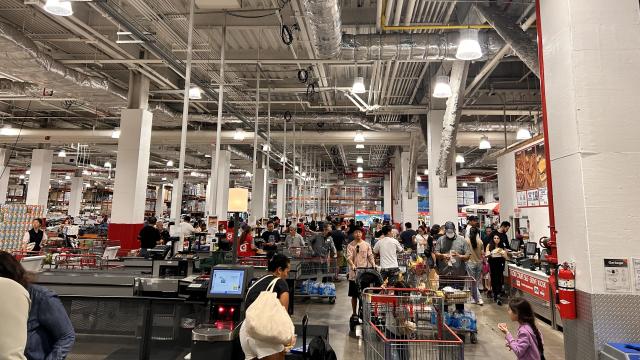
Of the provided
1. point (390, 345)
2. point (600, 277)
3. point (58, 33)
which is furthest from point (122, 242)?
point (600, 277)

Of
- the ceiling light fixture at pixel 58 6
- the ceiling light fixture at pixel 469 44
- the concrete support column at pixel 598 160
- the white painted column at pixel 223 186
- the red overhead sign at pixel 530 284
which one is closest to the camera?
the concrete support column at pixel 598 160

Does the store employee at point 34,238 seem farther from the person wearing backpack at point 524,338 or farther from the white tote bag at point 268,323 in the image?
the person wearing backpack at point 524,338

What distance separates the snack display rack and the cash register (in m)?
7.70

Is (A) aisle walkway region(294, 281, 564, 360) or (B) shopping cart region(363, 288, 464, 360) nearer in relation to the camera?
(B) shopping cart region(363, 288, 464, 360)

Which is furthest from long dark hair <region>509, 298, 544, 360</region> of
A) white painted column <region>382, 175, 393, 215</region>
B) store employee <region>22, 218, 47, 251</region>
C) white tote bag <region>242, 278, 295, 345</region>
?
white painted column <region>382, 175, 393, 215</region>

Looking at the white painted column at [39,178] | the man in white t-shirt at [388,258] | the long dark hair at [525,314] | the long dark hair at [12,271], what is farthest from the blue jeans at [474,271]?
the white painted column at [39,178]

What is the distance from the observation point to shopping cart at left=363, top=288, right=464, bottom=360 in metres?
3.44

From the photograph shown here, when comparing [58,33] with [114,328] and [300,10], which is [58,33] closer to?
[300,10]

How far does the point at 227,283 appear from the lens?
11.8ft

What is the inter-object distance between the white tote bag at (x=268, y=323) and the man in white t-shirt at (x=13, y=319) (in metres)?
1.31

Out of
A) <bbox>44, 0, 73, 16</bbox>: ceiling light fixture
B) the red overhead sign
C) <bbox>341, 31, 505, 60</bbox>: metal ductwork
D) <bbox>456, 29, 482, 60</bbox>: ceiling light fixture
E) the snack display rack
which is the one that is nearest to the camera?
<bbox>44, 0, 73, 16</bbox>: ceiling light fixture

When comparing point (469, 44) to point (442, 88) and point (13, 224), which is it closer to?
point (442, 88)

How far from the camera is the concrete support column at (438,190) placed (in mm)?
10414

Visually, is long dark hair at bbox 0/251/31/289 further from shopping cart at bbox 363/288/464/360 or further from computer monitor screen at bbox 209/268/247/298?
shopping cart at bbox 363/288/464/360
